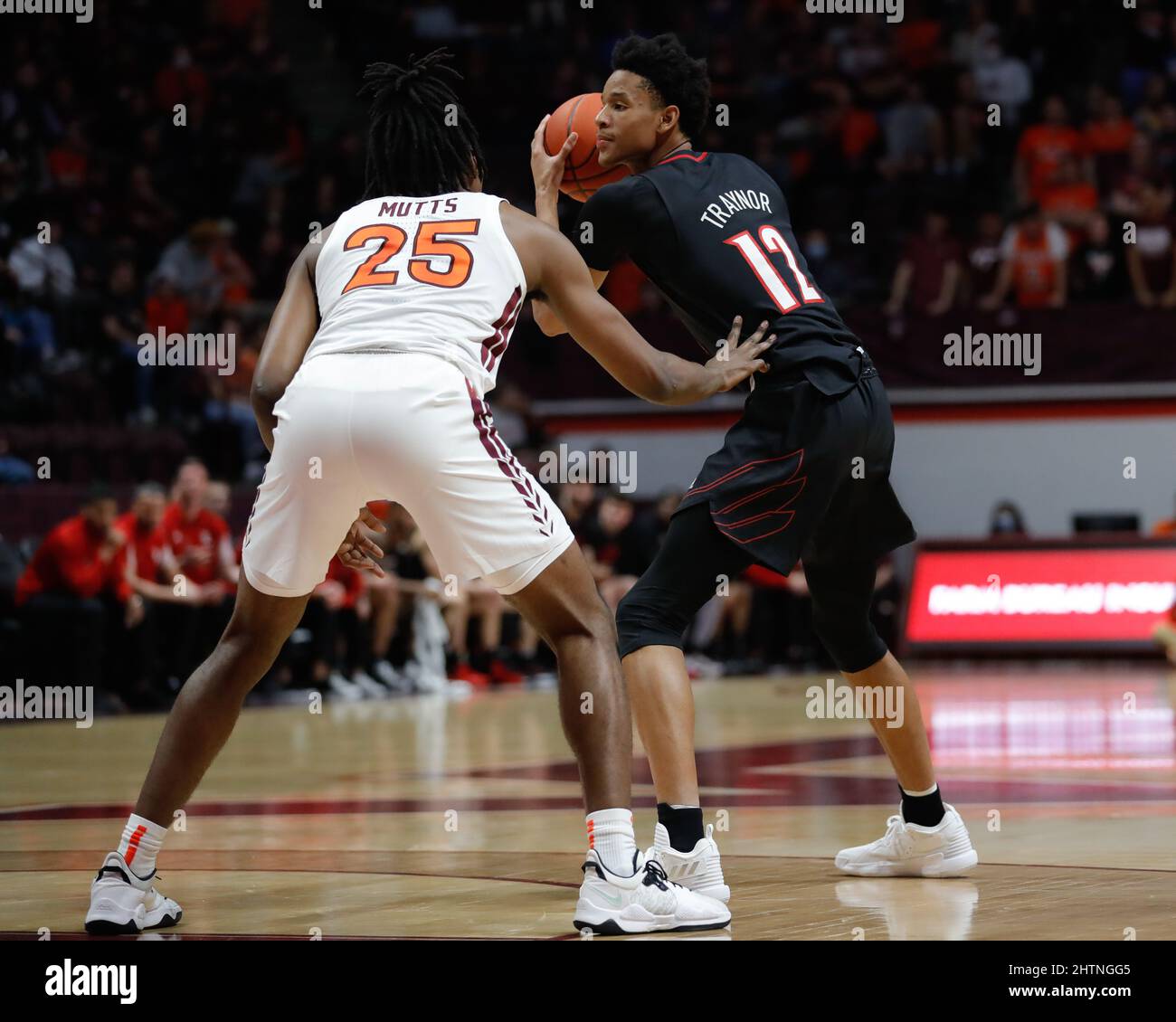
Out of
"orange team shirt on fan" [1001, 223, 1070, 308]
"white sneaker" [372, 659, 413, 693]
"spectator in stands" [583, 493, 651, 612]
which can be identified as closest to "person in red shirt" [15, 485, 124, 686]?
"white sneaker" [372, 659, 413, 693]

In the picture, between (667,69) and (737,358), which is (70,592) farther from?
(737,358)

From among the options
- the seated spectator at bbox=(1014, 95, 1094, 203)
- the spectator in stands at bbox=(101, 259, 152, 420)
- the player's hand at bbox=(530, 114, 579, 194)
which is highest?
the seated spectator at bbox=(1014, 95, 1094, 203)

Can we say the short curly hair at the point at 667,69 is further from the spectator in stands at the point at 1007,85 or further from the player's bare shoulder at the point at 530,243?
the spectator in stands at the point at 1007,85

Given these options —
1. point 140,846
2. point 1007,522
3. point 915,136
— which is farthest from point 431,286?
point 915,136

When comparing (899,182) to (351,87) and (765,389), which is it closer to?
(351,87)

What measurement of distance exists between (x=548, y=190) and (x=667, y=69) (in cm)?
45

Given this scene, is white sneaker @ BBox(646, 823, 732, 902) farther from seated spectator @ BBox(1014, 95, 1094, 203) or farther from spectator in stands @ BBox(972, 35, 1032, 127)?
spectator in stands @ BBox(972, 35, 1032, 127)

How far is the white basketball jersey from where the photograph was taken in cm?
402

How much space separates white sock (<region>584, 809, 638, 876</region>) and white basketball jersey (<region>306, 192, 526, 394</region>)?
100 cm

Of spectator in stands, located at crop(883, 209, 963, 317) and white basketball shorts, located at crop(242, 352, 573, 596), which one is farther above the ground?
spectator in stands, located at crop(883, 209, 963, 317)

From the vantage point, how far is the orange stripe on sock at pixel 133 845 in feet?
13.4

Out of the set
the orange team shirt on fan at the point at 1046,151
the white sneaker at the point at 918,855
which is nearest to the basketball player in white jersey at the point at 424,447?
the white sneaker at the point at 918,855

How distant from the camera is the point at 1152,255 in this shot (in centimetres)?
1717

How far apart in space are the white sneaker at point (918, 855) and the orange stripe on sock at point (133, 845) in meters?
1.91
